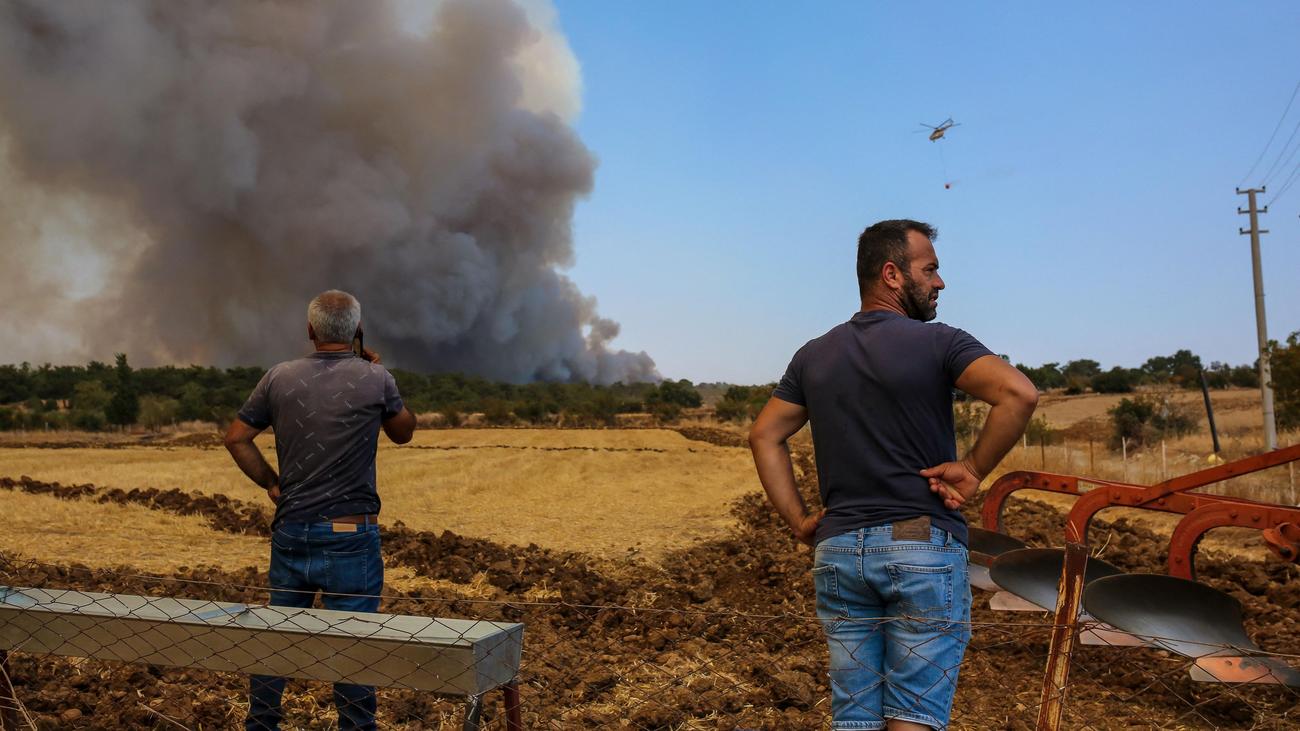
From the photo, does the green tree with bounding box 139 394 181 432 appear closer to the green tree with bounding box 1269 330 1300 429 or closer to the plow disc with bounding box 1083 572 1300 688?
the green tree with bounding box 1269 330 1300 429

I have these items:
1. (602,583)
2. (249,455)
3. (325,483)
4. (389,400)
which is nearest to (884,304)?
(389,400)

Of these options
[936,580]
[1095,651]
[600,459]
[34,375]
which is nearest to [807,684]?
[1095,651]

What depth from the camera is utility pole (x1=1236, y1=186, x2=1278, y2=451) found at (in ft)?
74.8

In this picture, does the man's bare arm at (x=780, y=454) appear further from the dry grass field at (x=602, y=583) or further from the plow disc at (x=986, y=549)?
the plow disc at (x=986, y=549)

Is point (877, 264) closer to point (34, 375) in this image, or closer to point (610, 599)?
point (610, 599)

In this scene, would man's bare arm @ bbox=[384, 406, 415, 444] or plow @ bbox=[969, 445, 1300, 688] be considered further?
plow @ bbox=[969, 445, 1300, 688]

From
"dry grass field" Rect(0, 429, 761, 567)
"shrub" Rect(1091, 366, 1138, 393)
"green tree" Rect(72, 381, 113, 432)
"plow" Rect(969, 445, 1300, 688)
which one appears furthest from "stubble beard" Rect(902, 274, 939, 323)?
"shrub" Rect(1091, 366, 1138, 393)

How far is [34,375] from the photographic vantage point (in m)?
67.2

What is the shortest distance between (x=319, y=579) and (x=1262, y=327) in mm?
26037

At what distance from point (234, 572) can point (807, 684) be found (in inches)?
220

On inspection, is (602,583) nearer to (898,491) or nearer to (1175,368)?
(898,491)

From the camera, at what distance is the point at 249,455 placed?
3904 millimetres

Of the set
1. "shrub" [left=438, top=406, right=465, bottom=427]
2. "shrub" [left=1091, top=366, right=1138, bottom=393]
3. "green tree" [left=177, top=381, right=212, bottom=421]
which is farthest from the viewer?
"shrub" [left=1091, top=366, right=1138, bottom=393]

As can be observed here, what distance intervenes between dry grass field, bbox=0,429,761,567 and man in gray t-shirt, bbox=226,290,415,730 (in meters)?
6.35
